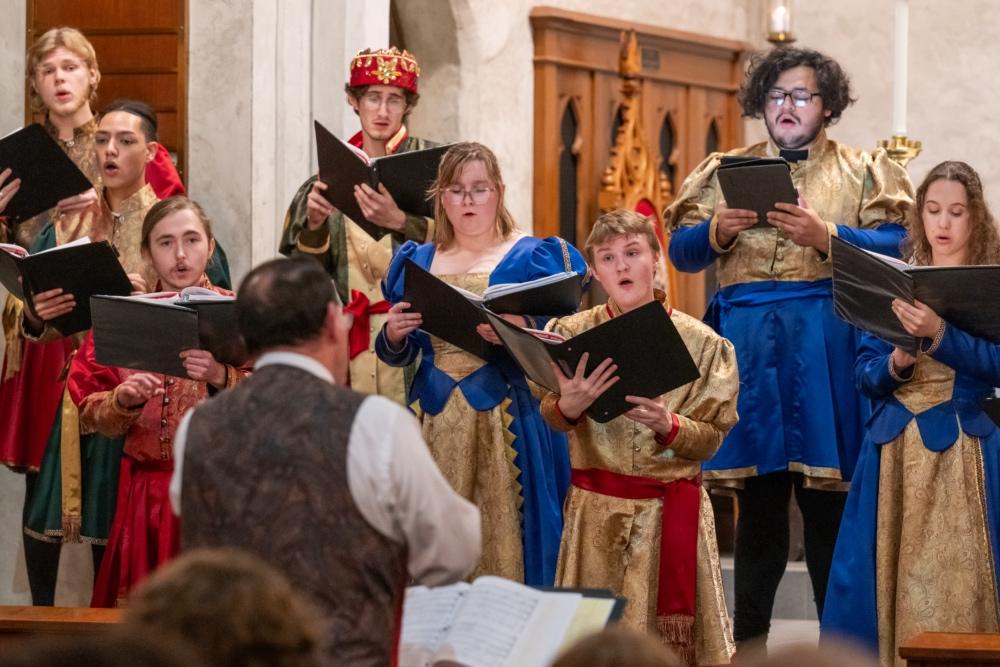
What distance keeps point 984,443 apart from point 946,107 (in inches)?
152

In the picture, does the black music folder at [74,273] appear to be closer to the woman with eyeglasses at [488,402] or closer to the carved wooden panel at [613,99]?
the woman with eyeglasses at [488,402]

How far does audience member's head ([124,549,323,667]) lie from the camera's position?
6.97 feet

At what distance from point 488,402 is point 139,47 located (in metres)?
2.17

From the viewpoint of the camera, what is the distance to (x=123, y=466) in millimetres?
5086

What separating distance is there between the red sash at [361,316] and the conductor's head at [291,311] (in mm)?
2430

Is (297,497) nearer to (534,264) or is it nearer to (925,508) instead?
(534,264)

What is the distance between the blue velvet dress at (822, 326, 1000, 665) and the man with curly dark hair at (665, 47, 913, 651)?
1.31ft

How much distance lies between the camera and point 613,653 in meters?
2.08

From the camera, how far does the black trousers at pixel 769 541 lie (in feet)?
16.6

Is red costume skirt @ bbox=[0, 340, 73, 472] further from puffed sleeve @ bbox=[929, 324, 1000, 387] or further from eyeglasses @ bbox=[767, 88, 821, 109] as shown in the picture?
puffed sleeve @ bbox=[929, 324, 1000, 387]

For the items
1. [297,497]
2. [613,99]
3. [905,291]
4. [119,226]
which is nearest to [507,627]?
[297,497]

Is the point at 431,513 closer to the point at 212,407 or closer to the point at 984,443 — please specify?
the point at 212,407

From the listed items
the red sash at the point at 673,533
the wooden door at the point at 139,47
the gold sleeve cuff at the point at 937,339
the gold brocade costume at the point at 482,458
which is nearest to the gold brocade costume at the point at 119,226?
the wooden door at the point at 139,47

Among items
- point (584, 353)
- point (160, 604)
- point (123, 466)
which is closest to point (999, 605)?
point (584, 353)
